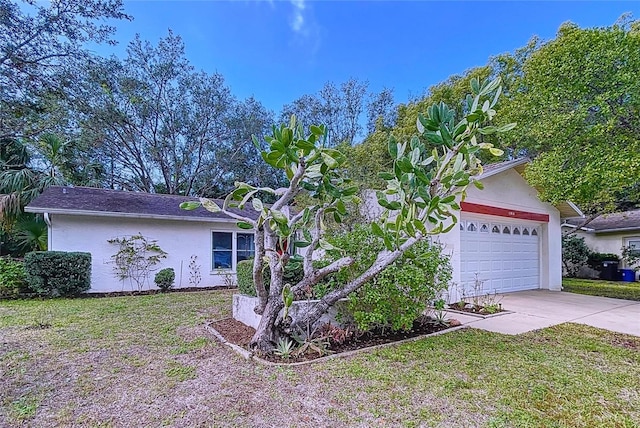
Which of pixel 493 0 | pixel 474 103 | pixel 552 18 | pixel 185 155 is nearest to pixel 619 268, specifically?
pixel 552 18

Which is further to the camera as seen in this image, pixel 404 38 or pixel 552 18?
pixel 404 38

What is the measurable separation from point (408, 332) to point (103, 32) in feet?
49.4

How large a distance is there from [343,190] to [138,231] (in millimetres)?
8933

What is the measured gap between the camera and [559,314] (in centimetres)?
790

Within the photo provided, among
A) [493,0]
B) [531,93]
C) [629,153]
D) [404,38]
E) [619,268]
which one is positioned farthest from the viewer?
[619,268]

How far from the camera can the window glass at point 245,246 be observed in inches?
527

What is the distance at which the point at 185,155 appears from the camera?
858 inches

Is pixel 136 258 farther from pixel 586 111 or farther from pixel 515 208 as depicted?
pixel 586 111

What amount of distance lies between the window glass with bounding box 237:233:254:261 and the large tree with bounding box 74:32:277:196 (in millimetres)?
9743

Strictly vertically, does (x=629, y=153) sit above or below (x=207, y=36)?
below

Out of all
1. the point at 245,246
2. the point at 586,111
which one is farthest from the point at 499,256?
the point at 245,246

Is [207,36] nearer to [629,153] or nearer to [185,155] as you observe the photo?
[185,155]

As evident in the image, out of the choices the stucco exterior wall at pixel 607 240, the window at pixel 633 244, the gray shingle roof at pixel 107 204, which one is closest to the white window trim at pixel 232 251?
the gray shingle roof at pixel 107 204

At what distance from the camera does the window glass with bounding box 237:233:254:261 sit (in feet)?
43.9
